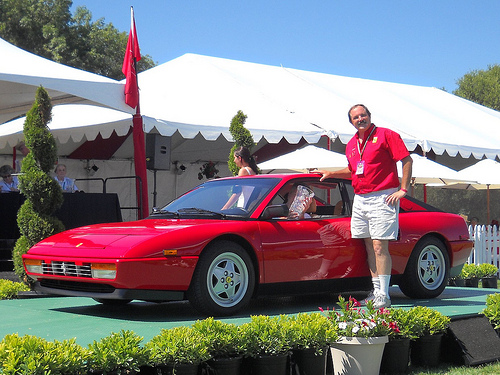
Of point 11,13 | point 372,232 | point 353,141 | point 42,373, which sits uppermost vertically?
point 11,13

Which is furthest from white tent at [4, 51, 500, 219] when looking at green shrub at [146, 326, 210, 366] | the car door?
green shrub at [146, 326, 210, 366]

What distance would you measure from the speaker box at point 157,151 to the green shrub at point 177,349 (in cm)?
1049

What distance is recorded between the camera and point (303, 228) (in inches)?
262

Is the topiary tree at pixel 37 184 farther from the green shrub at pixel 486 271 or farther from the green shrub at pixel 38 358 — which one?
the green shrub at pixel 486 271

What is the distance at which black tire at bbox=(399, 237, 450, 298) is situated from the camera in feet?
24.4

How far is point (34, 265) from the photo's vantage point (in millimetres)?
6383

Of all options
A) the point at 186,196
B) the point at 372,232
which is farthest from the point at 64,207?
the point at 372,232

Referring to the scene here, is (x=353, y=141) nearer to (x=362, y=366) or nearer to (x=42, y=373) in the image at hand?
(x=362, y=366)

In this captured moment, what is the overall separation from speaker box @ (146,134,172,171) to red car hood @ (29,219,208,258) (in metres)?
7.81

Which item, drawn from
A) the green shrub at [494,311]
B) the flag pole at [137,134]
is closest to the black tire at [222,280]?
the green shrub at [494,311]

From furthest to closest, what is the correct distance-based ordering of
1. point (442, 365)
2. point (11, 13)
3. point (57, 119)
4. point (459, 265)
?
point (11, 13), point (57, 119), point (459, 265), point (442, 365)

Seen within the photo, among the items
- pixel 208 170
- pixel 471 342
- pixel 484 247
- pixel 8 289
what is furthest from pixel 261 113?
pixel 471 342

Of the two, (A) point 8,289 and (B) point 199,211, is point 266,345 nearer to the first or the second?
(B) point 199,211

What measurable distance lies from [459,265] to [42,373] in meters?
5.56
